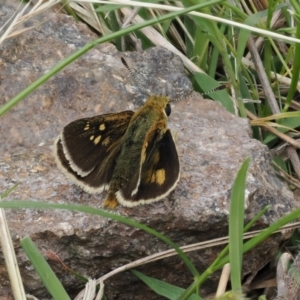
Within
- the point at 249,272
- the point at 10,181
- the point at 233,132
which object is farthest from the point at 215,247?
the point at 10,181

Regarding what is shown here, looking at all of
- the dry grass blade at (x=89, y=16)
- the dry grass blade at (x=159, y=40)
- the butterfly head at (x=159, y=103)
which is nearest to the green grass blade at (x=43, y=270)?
the butterfly head at (x=159, y=103)

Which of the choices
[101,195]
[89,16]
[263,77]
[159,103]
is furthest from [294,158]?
[89,16]

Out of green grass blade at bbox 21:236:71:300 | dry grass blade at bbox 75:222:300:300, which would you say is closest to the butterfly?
dry grass blade at bbox 75:222:300:300

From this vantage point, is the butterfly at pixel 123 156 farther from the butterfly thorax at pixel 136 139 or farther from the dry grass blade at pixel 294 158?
the dry grass blade at pixel 294 158

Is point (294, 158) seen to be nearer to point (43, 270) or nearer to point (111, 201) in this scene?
point (111, 201)

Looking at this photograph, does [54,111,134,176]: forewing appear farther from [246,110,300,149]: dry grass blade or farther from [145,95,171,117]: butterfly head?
[246,110,300,149]: dry grass blade

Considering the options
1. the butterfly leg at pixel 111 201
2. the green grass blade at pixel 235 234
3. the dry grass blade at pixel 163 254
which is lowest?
the dry grass blade at pixel 163 254
